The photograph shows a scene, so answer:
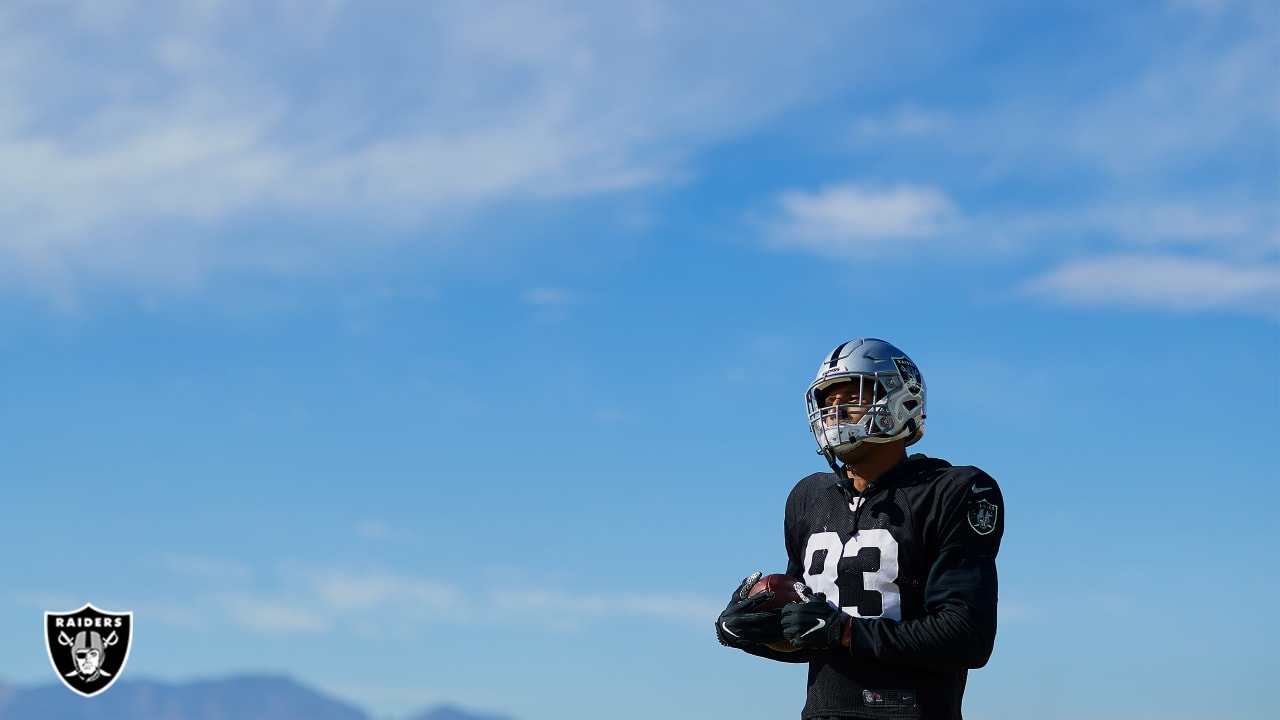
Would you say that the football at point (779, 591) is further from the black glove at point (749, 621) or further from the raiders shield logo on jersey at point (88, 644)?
the raiders shield logo on jersey at point (88, 644)

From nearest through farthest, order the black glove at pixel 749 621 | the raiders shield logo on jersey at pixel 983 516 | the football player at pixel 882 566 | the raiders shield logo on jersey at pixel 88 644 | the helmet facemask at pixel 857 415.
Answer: the football player at pixel 882 566, the raiders shield logo on jersey at pixel 983 516, the black glove at pixel 749 621, the helmet facemask at pixel 857 415, the raiders shield logo on jersey at pixel 88 644

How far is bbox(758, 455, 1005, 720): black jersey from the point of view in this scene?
7.65 m

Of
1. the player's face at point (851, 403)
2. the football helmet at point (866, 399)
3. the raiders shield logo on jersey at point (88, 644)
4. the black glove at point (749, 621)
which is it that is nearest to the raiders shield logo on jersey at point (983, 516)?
the football helmet at point (866, 399)

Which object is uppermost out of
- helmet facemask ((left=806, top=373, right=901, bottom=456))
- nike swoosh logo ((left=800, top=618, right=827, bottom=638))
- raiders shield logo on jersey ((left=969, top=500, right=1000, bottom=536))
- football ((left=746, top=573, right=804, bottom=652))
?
helmet facemask ((left=806, top=373, right=901, bottom=456))

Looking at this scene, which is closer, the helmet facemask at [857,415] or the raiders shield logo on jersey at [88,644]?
the helmet facemask at [857,415]

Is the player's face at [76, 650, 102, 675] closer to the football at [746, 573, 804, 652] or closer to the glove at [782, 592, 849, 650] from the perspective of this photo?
the football at [746, 573, 804, 652]

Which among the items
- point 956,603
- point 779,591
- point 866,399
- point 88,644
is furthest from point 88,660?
point 956,603

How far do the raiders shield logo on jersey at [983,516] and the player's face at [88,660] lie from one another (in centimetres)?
1283

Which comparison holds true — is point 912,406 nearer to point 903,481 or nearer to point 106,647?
point 903,481

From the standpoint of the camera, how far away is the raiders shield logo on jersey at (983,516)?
25.9ft

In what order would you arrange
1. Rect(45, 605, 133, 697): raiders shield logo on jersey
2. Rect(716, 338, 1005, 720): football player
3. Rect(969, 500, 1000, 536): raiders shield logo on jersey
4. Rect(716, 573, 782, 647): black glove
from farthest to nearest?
Rect(45, 605, 133, 697): raiders shield logo on jersey → Rect(716, 573, 782, 647): black glove → Rect(969, 500, 1000, 536): raiders shield logo on jersey → Rect(716, 338, 1005, 720): football player

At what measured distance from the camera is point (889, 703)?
25.7 feet

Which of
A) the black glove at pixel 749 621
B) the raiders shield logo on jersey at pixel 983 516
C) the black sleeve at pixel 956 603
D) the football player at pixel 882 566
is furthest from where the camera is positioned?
the black glove at pixel 749 621

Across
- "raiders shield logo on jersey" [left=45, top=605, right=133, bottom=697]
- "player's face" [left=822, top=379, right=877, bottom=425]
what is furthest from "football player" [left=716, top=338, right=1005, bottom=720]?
"raiders shield logo on jersey" [left=45, top=605, right=133, bottom=697]
